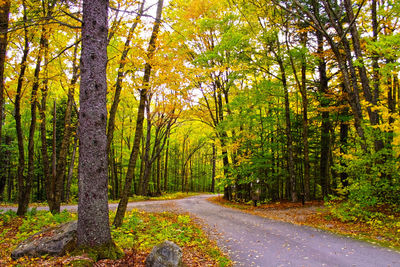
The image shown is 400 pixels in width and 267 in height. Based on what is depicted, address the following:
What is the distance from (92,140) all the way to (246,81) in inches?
634

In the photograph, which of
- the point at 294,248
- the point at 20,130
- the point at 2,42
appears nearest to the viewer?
the point at 294,248

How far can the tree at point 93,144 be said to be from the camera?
168 inches

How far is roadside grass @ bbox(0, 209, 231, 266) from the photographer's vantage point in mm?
4293

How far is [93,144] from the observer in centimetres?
431

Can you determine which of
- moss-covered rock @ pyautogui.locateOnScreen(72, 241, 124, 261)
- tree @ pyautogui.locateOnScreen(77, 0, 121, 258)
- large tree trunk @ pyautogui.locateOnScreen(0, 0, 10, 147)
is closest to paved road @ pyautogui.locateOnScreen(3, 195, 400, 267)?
moss-covered rock @ pyautogui.locateOnScreen(72, 241, 124, 261)

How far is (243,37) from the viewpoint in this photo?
1353 cm

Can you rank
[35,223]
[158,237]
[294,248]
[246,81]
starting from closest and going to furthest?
1. [294,248]
2. [158,237]
3. [35,223]
4. [246,81]

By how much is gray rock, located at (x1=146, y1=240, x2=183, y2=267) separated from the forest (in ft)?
10.8

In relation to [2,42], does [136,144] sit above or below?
below

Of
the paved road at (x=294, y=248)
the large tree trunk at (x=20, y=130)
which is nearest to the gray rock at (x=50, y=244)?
the paved road at (x=294, y=248)

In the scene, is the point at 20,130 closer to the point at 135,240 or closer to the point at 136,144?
the point at 136,144

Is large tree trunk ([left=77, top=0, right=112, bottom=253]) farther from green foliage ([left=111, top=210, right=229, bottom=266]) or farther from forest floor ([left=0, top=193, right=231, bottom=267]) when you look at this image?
green foliage ([left=111, top=210, right=229, bottom=266])

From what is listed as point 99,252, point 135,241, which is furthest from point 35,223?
point 99,252

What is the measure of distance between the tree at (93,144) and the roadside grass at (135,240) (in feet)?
1.35
